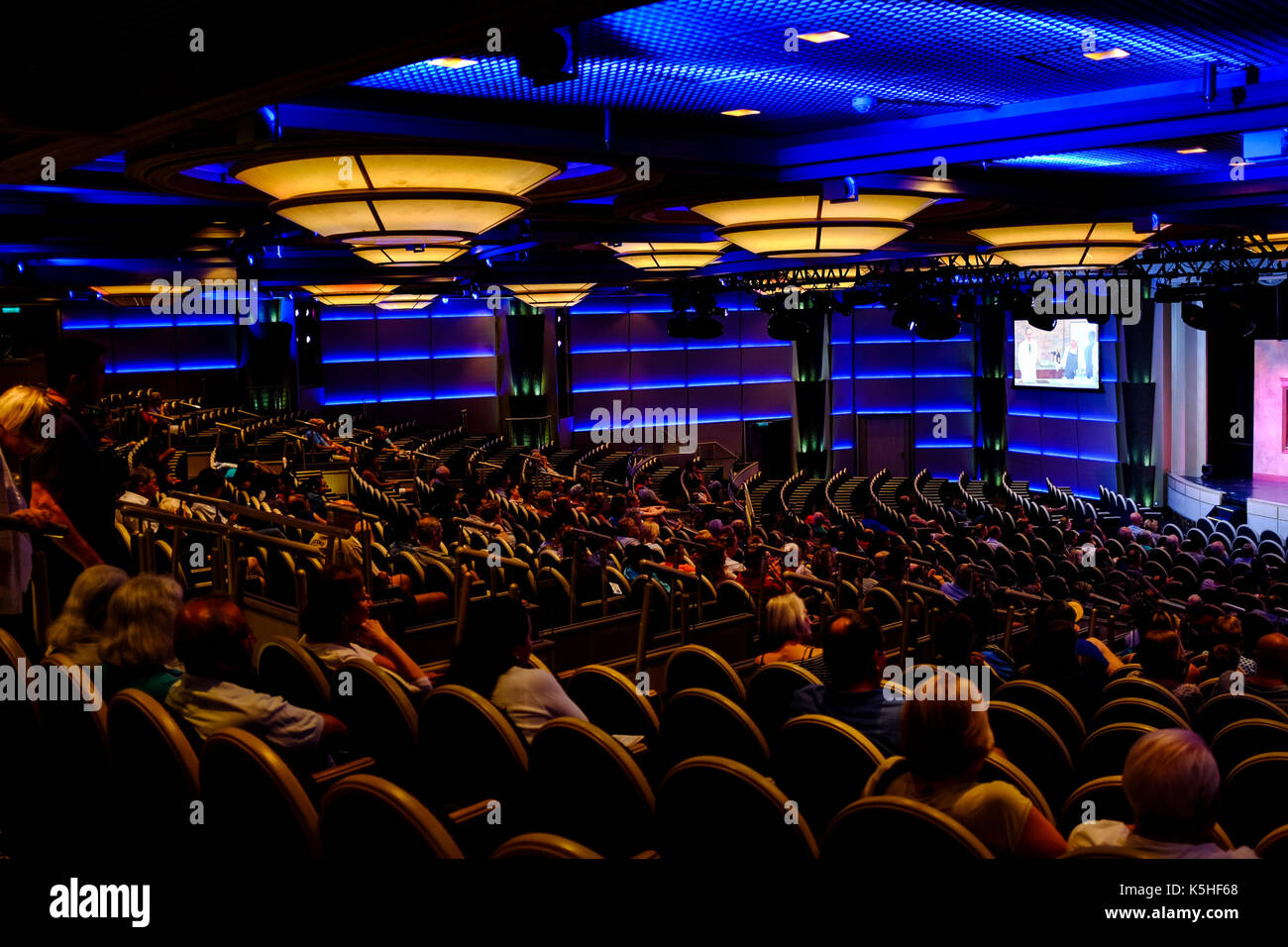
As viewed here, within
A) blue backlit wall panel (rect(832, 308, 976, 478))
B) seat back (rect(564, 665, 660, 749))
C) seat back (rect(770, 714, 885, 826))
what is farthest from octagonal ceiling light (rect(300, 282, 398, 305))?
blue backlit wall panel (rect(832, 308, 976, 478))

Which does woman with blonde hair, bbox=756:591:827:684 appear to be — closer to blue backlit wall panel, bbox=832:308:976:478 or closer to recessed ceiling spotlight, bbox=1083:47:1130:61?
recessed ceiling spotlight, bbox=1083:47:1130:61

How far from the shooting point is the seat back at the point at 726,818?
2174mm

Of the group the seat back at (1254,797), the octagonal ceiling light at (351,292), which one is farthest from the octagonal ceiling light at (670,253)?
the seat back at (1254,797)

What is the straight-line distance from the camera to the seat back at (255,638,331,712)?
327 centimetres

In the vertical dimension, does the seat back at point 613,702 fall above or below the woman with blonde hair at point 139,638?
below

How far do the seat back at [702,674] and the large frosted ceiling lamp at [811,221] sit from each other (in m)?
3.41

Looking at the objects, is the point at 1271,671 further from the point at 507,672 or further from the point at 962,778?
the point at 507,672

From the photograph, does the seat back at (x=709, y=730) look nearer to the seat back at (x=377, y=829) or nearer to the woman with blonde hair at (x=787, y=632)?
the seat back at (x=377, y=829)

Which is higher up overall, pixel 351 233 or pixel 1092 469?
pixel 351 233

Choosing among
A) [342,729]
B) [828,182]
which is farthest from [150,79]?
[828,182]

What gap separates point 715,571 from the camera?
750 cm

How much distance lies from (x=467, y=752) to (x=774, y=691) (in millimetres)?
1287
